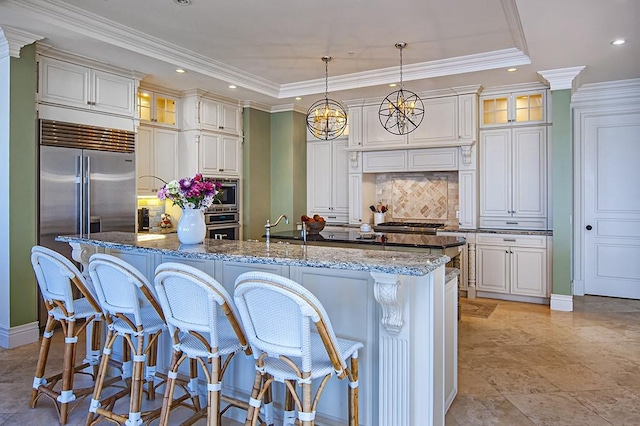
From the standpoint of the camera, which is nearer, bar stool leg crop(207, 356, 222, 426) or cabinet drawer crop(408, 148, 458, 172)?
bar stool leg crop(207, 356, 222, 426)

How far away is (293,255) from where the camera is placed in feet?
7.54

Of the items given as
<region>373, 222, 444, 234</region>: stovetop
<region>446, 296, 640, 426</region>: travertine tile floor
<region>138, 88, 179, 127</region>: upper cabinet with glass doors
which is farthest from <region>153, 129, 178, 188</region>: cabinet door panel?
<region>446, 296, 640, 426</region>: travertine tile floor

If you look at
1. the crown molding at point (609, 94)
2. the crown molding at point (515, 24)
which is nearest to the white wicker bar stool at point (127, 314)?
the crown molding at point (515, 24)

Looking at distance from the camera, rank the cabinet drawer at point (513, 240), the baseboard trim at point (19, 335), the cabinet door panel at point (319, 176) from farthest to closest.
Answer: the cabinet door panel at point (319, 176) < the cabinet drawer at point (513, 240) < the baseboard trim at point (19, 335)

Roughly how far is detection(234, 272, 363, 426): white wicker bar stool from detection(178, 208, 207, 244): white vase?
3.80 ft

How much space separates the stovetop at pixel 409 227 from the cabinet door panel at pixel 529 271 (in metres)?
1.04

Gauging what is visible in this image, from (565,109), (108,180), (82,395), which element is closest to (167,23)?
(108,180)

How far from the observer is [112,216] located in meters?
4.67

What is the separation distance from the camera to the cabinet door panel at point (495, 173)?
5746 millimetres

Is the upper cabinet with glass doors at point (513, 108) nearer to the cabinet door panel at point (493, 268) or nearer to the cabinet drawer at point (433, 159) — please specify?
the cabinet drawer at point (433, 159)

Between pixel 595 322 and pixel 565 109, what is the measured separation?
7.74 feet

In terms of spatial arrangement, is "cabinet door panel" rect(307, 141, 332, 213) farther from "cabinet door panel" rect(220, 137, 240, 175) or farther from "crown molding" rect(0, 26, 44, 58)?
"crown molding" rect(0, 26, 44, 58)

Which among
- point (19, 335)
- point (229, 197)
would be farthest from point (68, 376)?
point (229, 197)

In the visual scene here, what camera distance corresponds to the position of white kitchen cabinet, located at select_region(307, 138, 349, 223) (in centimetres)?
707
